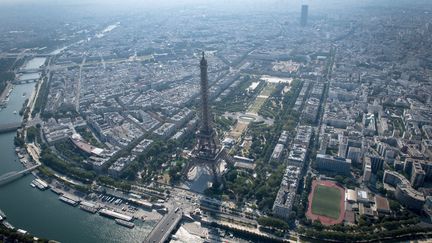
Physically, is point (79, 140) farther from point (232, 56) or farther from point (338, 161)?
point (232, 56)

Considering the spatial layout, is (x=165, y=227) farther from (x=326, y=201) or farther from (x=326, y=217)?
(x=326, y=201)

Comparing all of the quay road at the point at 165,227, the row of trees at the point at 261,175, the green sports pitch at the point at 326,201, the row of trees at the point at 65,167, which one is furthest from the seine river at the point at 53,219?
the green sports pitch at the point at 326,201

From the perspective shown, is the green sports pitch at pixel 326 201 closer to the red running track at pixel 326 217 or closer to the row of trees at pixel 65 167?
the red running track at pixel 326 217

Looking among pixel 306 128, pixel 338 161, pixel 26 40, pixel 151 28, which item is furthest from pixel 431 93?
pixel 26 40

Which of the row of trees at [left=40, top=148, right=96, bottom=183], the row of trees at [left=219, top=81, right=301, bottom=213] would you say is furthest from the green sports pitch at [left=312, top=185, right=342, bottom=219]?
the row of trees at [left=40, top=148, right=96, bottom=183]

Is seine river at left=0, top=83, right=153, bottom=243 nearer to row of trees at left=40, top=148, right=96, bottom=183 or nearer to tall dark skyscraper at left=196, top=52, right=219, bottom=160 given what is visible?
row of trees at left=40, top=148, right=96, bottom=183
